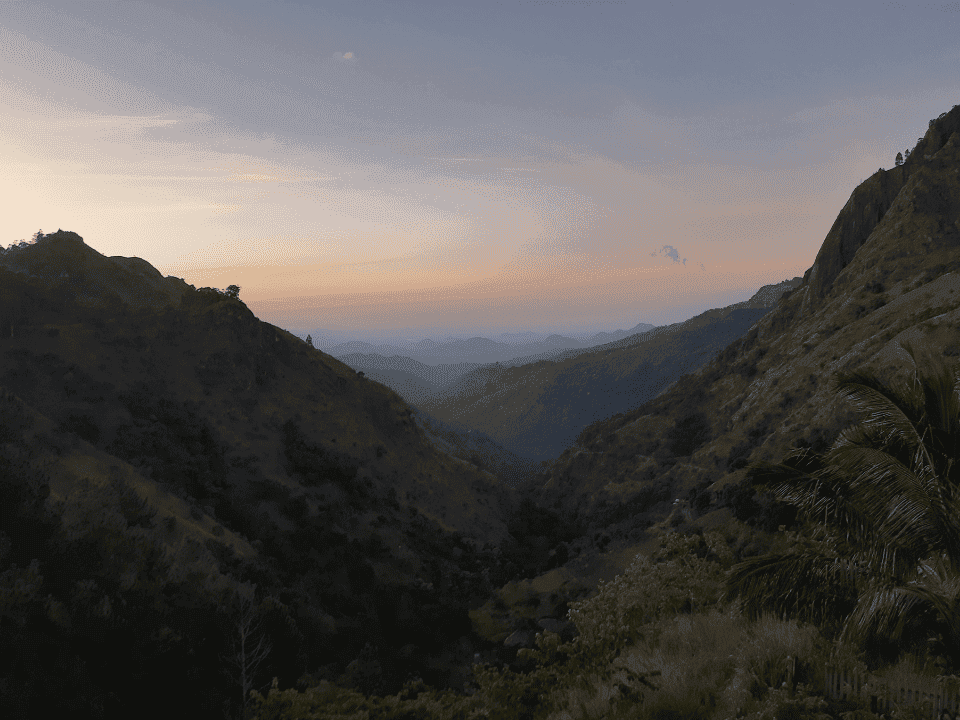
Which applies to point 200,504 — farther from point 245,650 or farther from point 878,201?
point 878,201

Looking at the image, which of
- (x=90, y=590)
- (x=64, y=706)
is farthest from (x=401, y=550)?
(x=64, y=706)

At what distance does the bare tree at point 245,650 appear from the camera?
1755cm

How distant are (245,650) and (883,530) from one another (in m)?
25.8

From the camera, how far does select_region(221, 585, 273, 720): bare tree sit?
1755cm

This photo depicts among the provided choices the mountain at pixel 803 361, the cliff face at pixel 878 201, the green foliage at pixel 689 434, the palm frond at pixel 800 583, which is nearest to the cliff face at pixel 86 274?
the mountain at pixel 803 361

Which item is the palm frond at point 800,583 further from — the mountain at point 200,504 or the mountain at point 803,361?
the mountain at point 803,361

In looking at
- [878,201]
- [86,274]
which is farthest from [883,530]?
[878,201]

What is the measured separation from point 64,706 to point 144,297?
192 feet

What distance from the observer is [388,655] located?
3322cm

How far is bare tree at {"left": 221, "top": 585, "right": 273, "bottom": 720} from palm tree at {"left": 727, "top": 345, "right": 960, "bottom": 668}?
16.2m

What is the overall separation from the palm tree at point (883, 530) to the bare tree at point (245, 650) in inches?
640

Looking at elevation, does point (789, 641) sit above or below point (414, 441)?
above

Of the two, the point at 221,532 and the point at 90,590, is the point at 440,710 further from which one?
the point at 221,532

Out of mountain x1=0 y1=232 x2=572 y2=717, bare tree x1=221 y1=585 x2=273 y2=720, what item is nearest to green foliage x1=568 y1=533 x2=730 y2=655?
bare tree x1=221 y1=585 x2=273 y2=720
